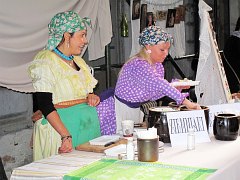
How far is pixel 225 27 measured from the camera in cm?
786

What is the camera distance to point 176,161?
71.6 inches

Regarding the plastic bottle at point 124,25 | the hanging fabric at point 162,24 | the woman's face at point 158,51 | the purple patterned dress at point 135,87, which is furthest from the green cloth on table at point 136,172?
the plastic bottle at point 124,25

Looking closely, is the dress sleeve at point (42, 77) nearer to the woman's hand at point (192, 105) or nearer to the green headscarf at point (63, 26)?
the green headscarf at point (63, 26)

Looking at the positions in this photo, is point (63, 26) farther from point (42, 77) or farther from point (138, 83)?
point (138, 83)

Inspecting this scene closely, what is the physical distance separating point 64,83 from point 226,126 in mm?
944

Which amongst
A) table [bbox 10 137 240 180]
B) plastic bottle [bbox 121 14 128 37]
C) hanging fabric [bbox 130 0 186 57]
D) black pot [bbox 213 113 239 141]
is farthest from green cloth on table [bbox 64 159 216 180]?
plastic bottle [bbox 121 14 128 37]

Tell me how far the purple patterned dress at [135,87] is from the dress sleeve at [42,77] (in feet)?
1.79

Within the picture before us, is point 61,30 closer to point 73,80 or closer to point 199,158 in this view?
point 73,80

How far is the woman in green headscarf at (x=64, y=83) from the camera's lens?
7.97ft

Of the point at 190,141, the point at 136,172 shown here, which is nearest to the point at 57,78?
the point at 190,141

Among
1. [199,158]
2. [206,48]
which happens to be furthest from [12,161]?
[199,158]

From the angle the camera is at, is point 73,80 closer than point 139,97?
Yes

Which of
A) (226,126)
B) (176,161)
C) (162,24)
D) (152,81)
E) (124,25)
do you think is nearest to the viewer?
(176,161)

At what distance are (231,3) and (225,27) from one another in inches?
18.7
